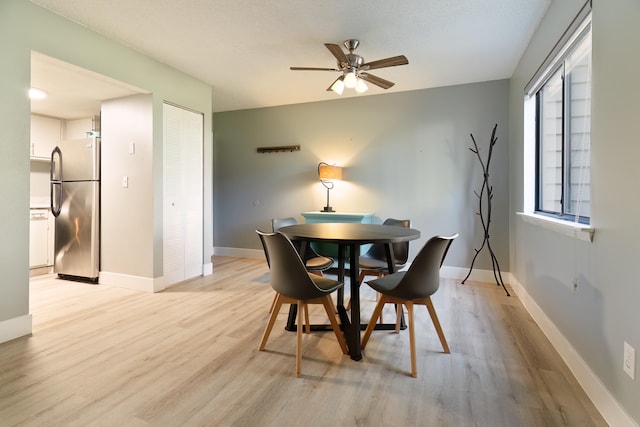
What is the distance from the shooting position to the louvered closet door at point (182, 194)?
11.5 ft

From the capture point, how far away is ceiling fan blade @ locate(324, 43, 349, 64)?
7.71ft

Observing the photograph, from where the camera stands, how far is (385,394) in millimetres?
1598

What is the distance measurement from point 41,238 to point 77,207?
0.88 metres

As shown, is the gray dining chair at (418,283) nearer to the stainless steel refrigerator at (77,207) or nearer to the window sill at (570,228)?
the window sill at (570,228)

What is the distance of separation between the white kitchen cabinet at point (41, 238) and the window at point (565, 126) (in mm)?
5582

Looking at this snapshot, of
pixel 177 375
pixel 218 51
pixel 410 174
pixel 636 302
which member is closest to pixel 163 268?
pixel 177 375

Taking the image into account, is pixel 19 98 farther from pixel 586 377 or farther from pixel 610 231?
pixel 586 377

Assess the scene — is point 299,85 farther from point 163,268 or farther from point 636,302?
point 636,302

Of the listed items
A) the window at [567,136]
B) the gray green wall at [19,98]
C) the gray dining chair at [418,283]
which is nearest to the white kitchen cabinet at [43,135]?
the gray green wall at [19,98]

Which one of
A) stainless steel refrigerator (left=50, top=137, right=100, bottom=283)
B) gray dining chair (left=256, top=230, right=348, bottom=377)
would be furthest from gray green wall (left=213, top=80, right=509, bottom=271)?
gray dining chair (left=256, top=230, right=348, bottom=377)

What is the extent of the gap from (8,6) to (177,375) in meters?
2.74

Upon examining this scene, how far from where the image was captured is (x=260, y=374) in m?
1.78

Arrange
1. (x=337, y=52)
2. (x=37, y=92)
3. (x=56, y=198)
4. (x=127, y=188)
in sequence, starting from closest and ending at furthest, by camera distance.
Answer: (x=337, y=52) → (x=37, y=92) → (x=127, y=188) → (x=56, y=198)

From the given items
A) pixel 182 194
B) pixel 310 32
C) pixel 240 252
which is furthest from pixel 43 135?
pixel 310 32
